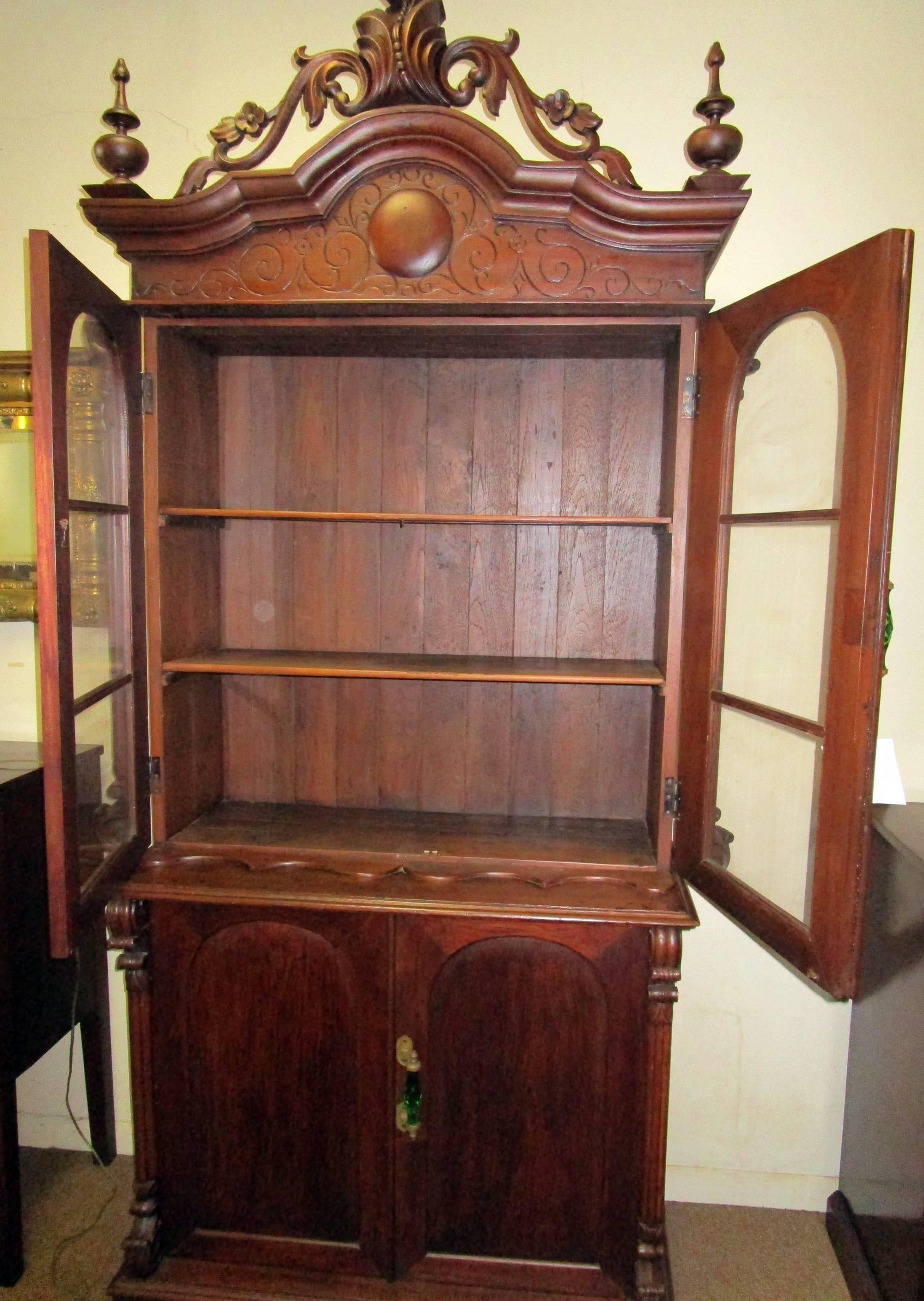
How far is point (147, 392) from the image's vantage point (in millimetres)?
1469

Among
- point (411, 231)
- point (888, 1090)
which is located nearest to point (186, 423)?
point (411, 231)

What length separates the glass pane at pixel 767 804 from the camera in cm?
141

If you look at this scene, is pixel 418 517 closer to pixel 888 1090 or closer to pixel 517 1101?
pixel 517 1101

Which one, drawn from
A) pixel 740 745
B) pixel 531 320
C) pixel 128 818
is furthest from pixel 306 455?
pixel 740 745

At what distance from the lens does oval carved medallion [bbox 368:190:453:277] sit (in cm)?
131

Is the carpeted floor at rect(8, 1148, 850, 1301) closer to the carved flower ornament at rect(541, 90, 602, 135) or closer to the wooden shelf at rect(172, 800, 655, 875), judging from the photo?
the wooden shelf at rect(172, 800, 655, 875)

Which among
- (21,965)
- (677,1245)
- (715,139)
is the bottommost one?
(677,1245)

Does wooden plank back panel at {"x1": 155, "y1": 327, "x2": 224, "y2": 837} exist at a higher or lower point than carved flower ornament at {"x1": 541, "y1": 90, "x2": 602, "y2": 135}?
lower

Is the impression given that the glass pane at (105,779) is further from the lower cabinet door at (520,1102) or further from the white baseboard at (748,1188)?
the white baseboard at (748,1188)

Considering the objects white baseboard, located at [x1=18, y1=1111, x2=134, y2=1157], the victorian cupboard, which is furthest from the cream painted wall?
white baseboard, located at [x1=18, y1=1111, x2=134, y2=1157]

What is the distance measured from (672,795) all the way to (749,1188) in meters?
1.17

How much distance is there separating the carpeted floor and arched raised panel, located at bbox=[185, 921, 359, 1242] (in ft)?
1.35

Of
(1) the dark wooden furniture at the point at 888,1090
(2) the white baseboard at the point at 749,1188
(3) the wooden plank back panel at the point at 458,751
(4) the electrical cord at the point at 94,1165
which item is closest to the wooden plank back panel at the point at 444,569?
(3) the wooden plank back panel at the point at 458,751

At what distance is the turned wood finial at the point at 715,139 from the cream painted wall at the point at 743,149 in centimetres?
38
